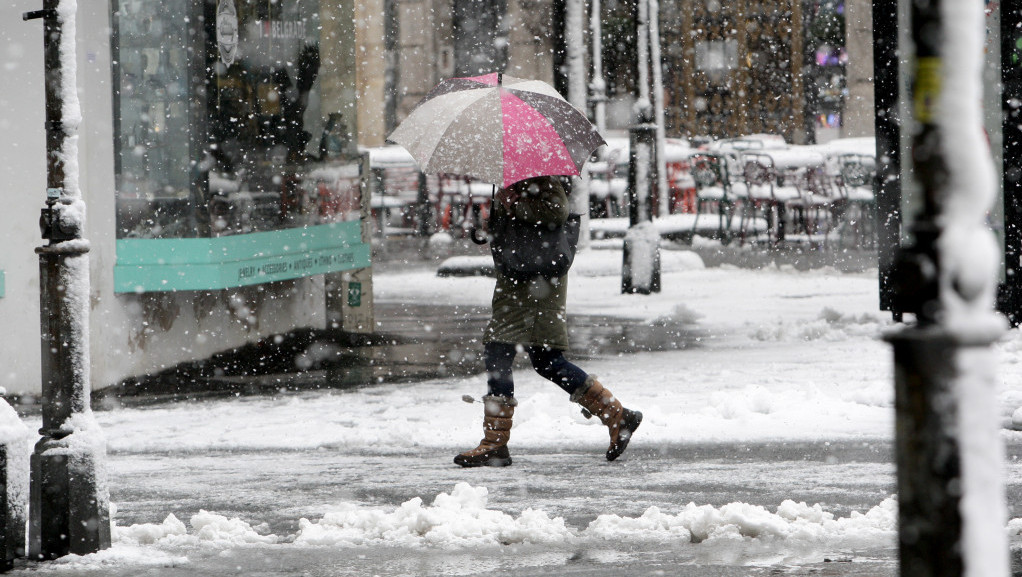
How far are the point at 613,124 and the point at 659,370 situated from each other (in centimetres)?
3232

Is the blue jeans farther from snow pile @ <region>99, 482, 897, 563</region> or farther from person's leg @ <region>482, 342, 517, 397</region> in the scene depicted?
snow pile @ <region>99, 482, 897, 563</region>

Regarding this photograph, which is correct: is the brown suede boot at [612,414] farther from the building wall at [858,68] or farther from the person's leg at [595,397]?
the building wall at [858,68]

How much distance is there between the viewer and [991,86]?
11828mm

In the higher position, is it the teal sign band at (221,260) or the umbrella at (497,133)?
the umbrella at (497,133)

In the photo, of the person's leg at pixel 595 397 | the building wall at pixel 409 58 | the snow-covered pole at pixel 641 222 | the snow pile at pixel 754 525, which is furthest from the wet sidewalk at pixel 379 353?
the building wall at pixel 409 58

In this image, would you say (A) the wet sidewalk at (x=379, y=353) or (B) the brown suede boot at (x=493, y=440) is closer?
(B) the brown suede boot at (x=493, y=440)

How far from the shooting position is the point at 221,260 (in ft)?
33.4

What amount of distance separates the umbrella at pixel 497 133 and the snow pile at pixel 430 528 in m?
1.68

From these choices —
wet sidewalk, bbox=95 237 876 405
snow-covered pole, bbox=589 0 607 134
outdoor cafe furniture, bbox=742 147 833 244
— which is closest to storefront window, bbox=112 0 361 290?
wet sidewalk, bbox=95 237 876 405

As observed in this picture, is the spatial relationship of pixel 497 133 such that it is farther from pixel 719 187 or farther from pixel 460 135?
pixel 719 187

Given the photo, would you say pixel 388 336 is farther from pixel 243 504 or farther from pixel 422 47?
pixel 422 47

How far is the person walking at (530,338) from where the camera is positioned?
716 centimetres

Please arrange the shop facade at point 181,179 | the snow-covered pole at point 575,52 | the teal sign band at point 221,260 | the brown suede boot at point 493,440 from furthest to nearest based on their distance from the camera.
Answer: the snow-covered pole at point 575,52
the teal sign band at point 221,260
the shop facade at point 181,179
the brown suede boot at point 493,440

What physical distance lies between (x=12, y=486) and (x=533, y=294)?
2.70m
